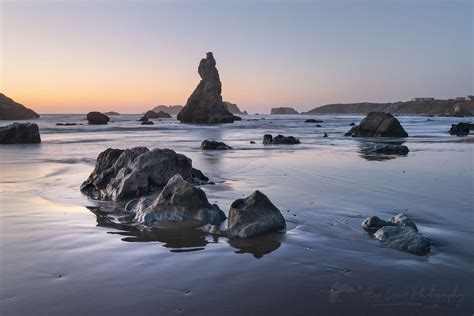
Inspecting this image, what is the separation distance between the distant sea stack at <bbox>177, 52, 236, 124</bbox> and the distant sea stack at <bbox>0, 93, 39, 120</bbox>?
5041cm

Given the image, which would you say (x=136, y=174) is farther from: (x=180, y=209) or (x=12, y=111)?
(x=12, y=111)

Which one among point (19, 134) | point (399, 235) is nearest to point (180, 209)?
point (399, 235)

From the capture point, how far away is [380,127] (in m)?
40.5

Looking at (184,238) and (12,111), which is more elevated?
(12,111)

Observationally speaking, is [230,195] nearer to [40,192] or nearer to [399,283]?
[40,192]

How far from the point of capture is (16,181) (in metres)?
13.7

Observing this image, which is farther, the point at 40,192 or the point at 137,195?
the point at 40,192

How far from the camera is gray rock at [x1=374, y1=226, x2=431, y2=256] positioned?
6559mm

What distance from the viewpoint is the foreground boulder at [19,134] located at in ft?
99.7

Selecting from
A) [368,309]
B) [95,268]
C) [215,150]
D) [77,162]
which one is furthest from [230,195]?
[215,150]

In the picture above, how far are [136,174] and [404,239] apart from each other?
6.78 meters

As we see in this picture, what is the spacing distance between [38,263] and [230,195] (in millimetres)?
6072

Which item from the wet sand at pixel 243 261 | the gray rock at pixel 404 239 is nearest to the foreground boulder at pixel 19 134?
the wet sand at pixel 243 261

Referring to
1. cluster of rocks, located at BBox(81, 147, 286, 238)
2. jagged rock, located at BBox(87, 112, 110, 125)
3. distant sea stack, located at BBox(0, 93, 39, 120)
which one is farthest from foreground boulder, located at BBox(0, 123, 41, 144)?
distant sea stack, located at BBox(0, 93, 39, 120)
